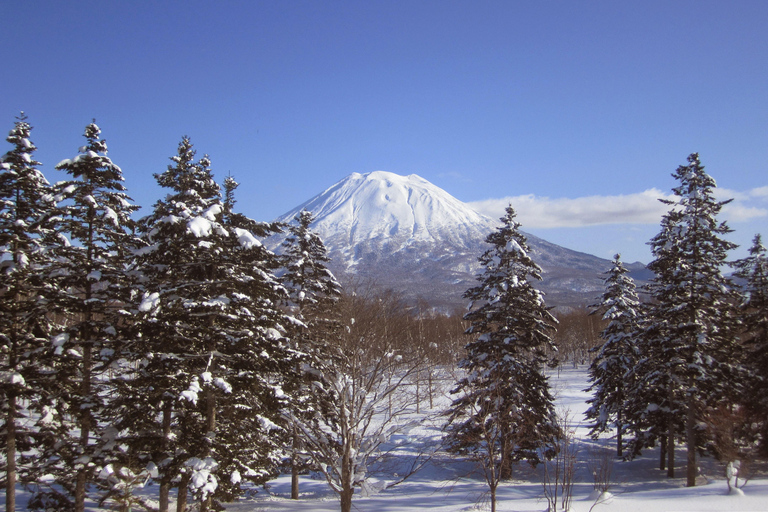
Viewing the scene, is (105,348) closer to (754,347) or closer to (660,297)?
(660,297)

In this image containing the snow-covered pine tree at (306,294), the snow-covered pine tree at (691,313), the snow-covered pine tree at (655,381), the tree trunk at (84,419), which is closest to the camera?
the tree trunk at (84,419)

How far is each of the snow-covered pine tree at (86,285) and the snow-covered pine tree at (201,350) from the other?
97 centimetres

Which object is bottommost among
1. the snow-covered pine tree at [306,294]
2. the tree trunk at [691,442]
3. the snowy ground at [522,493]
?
the snowy ground at [522,493]

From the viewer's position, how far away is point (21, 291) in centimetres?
1392

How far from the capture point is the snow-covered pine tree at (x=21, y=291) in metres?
13.3

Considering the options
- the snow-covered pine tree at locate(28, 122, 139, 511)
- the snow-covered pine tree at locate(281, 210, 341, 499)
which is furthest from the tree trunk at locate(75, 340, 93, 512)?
the snow-covered pine tree at locate(281, 210, 341, 499)

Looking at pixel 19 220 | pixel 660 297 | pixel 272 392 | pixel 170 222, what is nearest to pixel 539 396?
pixel 660 297

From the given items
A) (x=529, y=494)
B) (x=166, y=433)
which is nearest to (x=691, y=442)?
(x=529, y=494)

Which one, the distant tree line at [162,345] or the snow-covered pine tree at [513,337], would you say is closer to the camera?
the distant tree line at [162,345]

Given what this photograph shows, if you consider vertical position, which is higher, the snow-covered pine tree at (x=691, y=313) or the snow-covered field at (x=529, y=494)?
the snow-covered pine tree at (x=691, y=313)

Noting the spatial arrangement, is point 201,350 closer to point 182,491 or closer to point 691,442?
point 182,491

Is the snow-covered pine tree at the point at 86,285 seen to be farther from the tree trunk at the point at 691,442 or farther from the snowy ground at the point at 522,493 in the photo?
the tree trunk at the point at 691,442

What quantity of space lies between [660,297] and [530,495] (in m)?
10.7

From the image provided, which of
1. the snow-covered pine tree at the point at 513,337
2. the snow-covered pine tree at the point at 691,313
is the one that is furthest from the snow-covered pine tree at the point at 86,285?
the snow-covered pine tree at the point at 691,313
